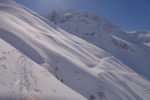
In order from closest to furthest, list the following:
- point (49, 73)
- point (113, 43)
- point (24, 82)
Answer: point (24, 82), point (49, 73), point (113, 43)

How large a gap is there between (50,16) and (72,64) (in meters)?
114

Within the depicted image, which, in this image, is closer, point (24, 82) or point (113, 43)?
point (24, 82)

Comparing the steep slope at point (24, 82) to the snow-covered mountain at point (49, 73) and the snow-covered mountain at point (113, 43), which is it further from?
the snow-covered mountain at point (113, 43)

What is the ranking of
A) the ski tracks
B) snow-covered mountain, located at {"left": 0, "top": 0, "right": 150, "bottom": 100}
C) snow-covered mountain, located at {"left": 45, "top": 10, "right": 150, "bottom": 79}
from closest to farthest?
the ski tracks, snow-covered mountain, located at {"left": 0, "top": 0, "right": 150, "bottom": 100}, snow-covered mountain, located at {"left": 45, "top": 10, "right": 150, "bottom": 79}

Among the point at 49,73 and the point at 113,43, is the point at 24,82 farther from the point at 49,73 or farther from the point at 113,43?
the point at 113,43

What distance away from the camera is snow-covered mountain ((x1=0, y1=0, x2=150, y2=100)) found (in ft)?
45.7

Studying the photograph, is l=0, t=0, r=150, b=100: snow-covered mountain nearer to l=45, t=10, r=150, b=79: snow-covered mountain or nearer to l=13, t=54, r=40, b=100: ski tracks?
l=13, t=54, r=40, b=100: ski tracks

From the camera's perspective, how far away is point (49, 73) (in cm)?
1789

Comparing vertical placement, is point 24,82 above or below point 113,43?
below

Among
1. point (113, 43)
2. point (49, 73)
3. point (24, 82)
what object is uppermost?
point (113, 43)

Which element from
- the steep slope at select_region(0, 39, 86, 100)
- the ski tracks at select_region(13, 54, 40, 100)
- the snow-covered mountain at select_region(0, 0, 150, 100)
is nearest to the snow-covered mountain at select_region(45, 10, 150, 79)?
the snow-covered mountain at select_region(0, 0, 150, 100)

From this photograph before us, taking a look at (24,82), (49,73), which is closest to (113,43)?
(49,73)

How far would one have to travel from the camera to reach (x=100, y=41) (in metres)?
90.2

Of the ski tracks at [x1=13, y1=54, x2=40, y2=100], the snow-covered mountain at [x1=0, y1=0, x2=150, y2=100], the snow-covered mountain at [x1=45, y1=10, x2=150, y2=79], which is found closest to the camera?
the ski tracks at [x1=13, y1=54, x2=40, y2=100]
